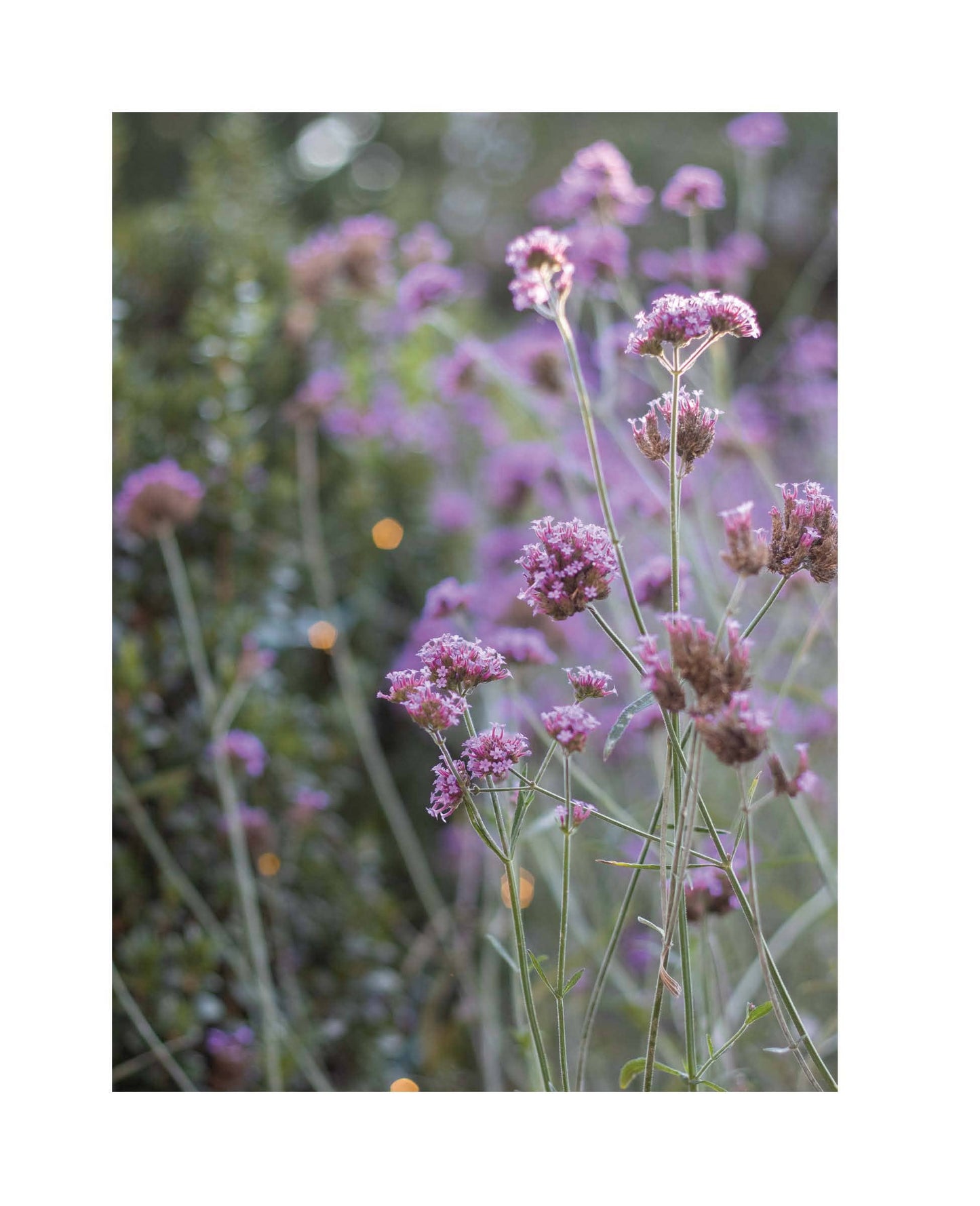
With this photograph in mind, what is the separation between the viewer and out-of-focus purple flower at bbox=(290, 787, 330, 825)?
4.10 ft

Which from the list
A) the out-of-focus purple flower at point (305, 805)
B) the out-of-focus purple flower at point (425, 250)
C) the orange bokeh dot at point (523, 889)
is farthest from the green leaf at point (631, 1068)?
the out-of-focus purple flower at point (425, 250)

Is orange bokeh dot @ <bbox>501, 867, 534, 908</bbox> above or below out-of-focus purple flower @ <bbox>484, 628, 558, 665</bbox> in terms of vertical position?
below

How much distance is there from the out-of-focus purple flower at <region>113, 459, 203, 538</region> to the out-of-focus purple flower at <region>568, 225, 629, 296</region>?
513 mm

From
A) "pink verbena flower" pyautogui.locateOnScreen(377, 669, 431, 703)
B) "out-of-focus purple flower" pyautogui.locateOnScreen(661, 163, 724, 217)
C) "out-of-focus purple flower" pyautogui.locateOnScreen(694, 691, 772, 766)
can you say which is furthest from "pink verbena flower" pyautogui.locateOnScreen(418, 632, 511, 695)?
"out-of-focus purple flower" pyautogui.locateOnScreen(661, 163, 724, 217)

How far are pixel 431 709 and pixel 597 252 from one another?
671 millimetres

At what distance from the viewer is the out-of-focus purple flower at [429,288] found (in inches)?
42.9

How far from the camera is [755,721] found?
536 millimetres

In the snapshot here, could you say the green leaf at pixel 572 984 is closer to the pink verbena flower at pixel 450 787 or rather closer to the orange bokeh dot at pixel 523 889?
the pink verbena flower at pixel 450 787

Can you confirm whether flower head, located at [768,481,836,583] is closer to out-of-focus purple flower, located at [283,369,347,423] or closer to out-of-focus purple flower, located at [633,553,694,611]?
out-of-focus purple flower, located at [633,553,694,611]
